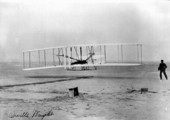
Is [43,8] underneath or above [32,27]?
above

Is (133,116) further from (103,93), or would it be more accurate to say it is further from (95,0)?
(95,0)

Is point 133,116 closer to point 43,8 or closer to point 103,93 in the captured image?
point 103,93

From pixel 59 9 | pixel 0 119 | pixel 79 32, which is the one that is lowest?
pixel 0 119

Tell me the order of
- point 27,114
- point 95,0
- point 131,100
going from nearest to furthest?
1. point 27,114
2. point 131,100
3. point 95,0

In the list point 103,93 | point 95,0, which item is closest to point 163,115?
point 103,93

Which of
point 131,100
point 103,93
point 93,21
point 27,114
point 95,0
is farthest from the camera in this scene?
point 93,21

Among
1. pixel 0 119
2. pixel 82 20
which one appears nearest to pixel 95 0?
pixel 82 20

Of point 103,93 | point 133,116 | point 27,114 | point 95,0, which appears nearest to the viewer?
point 133,116

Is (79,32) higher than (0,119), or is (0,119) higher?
(79,32)

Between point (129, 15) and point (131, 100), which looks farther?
point (129, 15)
